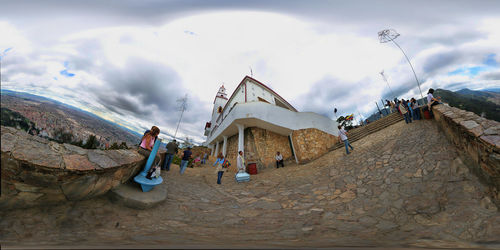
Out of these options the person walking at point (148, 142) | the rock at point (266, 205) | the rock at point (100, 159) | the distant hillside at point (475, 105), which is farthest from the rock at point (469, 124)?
the distant hillside at point (475, 105)

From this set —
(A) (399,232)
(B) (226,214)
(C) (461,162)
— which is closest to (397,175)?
(C) (461,162)

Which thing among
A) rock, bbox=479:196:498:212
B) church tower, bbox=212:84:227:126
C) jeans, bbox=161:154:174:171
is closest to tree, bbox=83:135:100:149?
jeans, bbox=161:154:174:171

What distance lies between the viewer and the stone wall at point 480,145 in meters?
2.72

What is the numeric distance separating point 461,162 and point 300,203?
154 inches

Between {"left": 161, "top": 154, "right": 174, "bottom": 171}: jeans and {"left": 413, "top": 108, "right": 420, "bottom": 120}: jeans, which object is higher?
{"left": 413, "top": 108, "right": 420, "bottom": 120}: jeans

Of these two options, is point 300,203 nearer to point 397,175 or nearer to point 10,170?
point 397,175

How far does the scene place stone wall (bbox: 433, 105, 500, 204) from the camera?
2.72 metres

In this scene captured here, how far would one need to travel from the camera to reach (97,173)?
249 cm

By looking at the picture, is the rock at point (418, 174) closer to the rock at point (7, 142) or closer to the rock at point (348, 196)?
the rock at point (348, 196)

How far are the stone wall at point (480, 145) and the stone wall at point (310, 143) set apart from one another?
5.80m

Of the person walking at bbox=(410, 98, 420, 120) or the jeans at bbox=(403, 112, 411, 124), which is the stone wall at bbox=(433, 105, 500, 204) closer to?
the jeans at bbox=(403, 112, 411, 124)

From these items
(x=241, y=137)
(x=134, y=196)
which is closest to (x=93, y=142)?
(x=134, y=196)

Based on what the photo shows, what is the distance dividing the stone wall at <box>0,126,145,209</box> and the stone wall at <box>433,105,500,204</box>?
6683 millimetres

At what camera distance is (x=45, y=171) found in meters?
2.02
